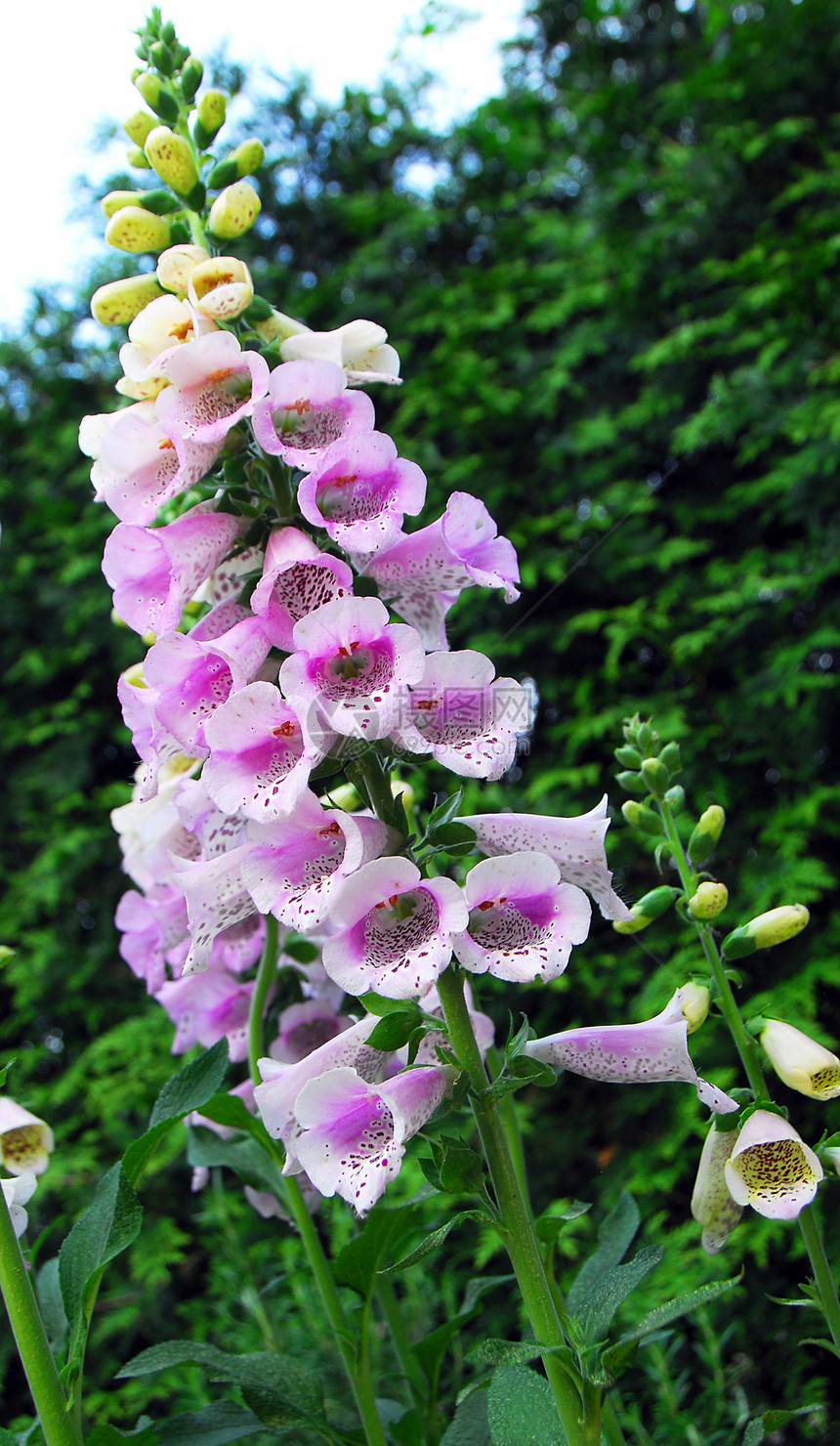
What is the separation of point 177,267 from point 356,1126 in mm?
598

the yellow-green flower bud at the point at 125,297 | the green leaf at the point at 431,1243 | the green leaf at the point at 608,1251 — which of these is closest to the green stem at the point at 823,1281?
the green leaf at the point at 608,1251

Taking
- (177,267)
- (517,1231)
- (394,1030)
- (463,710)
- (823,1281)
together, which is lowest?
(823,1281)

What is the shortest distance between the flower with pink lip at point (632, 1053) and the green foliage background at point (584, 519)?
2.87ft

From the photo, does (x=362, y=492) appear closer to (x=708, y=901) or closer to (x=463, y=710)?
(x=463, y=710)

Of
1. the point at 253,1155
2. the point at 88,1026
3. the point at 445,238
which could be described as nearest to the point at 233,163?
the point at 253,1155

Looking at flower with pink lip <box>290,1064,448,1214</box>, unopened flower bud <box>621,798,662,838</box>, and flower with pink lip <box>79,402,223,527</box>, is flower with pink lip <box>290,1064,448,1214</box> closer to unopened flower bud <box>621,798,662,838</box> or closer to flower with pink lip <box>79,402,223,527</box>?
unopened flower bud <box>621,798,662,838</box>

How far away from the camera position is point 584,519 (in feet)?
7.00

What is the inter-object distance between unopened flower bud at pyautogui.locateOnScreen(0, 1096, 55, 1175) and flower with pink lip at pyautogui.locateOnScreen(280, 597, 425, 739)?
400 mm

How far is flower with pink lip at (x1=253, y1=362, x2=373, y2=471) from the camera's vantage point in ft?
2.19

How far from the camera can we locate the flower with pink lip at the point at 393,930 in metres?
0.56

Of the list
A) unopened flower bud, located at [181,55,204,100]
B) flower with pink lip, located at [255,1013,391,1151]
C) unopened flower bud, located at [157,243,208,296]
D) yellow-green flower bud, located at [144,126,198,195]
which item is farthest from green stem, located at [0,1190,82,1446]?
unopened flower bud, located at [181,55,204,100]

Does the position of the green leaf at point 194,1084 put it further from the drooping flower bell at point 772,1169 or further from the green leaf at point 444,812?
the drooping flower bell at point 772,1169

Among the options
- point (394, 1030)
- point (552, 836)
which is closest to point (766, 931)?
point (552, 836)

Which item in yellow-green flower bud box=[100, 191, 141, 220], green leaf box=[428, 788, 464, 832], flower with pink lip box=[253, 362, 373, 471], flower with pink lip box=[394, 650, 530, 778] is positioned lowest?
green leaf box=[428, 788, 464, 832]
